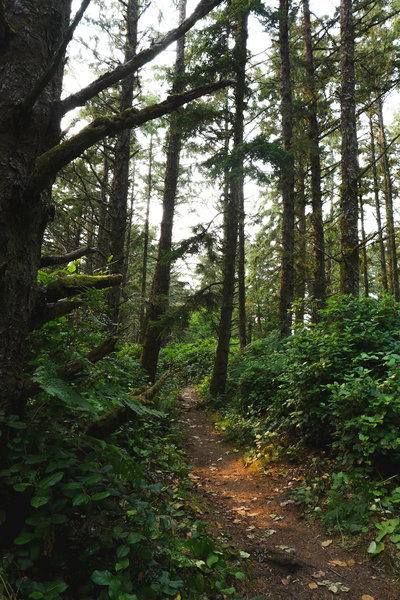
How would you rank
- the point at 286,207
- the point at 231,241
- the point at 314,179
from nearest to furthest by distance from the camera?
the point at 231,241 < the point at 286,207 < the point at 314,179

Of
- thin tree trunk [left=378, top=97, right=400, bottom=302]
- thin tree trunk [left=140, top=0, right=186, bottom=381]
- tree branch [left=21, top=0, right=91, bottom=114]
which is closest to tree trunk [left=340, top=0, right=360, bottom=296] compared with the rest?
thin tree trunk [left=140, top=0, right=186, bottom=381]

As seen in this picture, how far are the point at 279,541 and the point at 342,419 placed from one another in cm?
172

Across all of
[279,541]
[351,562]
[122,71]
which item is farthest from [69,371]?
[351,562]

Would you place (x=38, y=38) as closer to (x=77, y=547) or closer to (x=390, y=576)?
(x=77, y=547)

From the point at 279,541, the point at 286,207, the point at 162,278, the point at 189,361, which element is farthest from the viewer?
the point at 189,361

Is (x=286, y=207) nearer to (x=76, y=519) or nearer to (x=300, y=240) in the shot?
(x=300, y=240)

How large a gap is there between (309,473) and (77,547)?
3.76m

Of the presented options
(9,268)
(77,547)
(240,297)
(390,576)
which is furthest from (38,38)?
(240,297)

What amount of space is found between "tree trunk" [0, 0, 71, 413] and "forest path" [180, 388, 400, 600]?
290 cm

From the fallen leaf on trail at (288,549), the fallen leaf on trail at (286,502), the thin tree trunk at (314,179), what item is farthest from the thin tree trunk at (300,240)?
the fallen leaf on trail at (288,549)

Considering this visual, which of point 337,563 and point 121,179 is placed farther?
point 121,179

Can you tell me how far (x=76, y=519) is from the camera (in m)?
1.99

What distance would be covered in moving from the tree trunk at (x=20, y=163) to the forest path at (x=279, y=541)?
114 inches

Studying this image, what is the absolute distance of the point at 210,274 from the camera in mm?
11039
